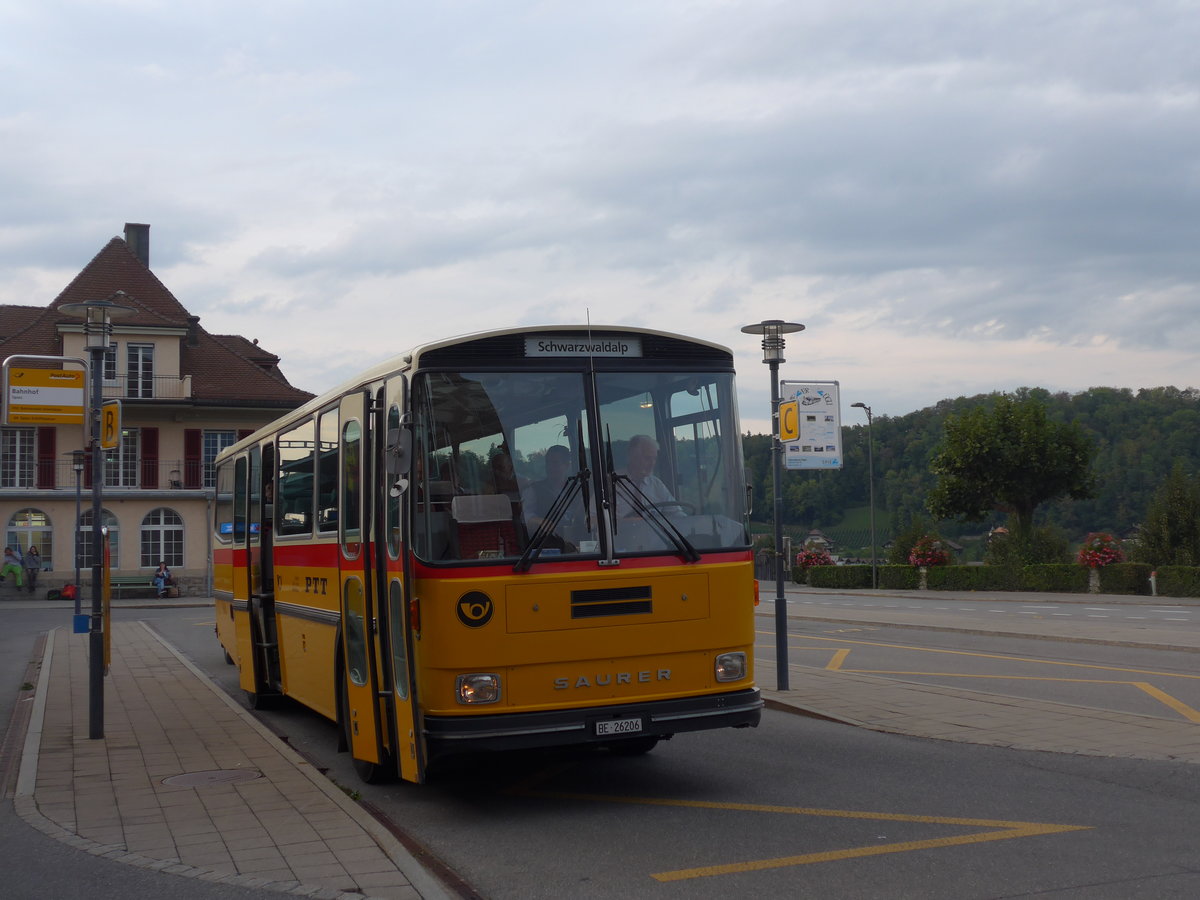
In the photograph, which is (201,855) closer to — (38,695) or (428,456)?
(428,456)

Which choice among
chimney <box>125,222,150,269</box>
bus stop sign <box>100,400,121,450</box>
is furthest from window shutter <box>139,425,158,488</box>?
bus stop sign <box>100,400,121,450</box>

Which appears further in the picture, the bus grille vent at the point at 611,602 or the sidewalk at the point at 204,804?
the bus grille vent at the point at 611,602

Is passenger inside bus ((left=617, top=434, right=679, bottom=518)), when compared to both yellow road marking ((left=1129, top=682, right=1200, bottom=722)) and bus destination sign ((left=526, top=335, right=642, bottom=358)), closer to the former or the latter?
bus destination sign ((left=526, top=335, right=642, bottom=358))

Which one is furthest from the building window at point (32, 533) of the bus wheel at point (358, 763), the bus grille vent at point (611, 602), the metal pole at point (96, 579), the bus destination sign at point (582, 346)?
the bus grille vent at point (611, 602)

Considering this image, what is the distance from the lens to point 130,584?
2073 inches

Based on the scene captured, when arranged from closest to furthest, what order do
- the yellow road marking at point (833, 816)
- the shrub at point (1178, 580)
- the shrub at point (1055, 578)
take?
1. the yellow road marking at point (833, 816)
2. the shrub at point (1178, 580)
3. the shrub at point (1055, 578)

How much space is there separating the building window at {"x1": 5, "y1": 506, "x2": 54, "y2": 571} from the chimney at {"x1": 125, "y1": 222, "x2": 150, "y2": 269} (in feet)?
52.3

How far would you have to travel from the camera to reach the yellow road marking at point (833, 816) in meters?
6.72

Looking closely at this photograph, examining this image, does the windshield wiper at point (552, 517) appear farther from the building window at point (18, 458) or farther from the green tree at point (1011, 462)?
the green tree at point (1011, 462)

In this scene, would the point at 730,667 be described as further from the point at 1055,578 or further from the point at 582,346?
the point at 1055,578

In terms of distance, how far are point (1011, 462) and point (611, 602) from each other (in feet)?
186

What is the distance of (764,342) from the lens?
14.7m

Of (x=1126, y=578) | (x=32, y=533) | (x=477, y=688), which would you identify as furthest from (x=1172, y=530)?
(x=32, y=533)

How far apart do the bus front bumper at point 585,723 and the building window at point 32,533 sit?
50.8m
